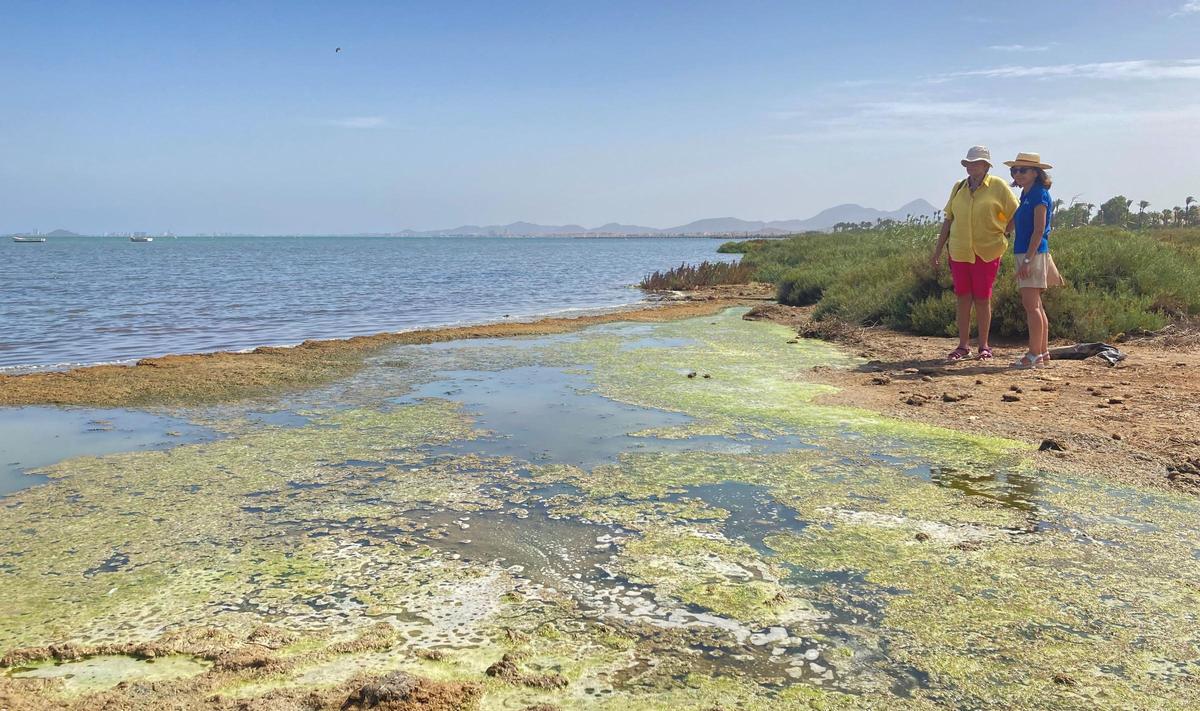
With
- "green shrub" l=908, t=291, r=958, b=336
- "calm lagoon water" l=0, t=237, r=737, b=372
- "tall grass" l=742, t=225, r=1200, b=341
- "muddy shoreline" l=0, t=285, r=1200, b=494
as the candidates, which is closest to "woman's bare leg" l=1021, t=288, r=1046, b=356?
"muddy shoreline" l=0, t=285, r=1200, b=494

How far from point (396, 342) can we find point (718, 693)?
9822 millimetres

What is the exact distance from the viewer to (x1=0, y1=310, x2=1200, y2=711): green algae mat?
2516 millimetres

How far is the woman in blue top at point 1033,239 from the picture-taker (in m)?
7.45

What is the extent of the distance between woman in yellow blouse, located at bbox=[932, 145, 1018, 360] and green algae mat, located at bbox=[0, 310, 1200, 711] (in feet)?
9.35

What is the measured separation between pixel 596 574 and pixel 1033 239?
236 inches

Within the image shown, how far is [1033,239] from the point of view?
749 centimetres

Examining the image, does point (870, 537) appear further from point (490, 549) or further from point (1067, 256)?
point (1067, 256)

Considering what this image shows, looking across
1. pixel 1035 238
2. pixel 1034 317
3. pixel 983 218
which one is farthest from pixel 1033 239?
pixel 1034 317

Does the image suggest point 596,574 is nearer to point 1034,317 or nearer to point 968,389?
point 968,389

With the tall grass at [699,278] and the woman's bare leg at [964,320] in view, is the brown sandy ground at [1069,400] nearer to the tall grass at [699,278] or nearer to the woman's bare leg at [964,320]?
the woman's bare leg at [964,320]

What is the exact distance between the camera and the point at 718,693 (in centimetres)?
245

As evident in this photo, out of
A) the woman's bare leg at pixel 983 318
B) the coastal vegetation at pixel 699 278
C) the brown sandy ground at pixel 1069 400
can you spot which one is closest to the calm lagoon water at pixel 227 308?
the coastal vegetation at pixel 699 278

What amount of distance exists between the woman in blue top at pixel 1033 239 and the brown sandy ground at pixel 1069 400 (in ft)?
1.58

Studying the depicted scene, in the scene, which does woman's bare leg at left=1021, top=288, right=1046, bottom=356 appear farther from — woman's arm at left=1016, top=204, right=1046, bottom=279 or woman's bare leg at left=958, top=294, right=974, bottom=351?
woman's bare leg at left=958, top=294, right=974, bottom=351
